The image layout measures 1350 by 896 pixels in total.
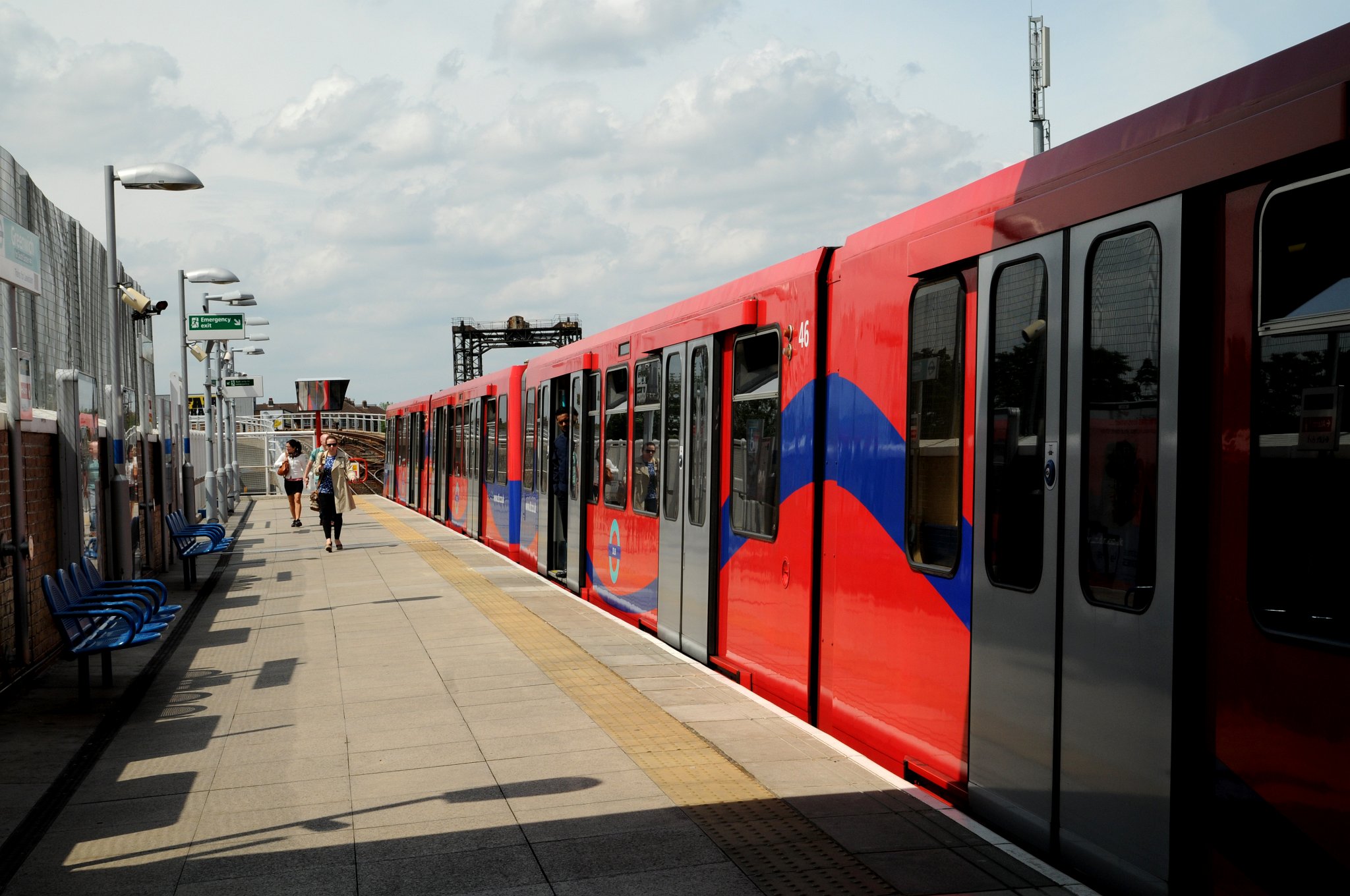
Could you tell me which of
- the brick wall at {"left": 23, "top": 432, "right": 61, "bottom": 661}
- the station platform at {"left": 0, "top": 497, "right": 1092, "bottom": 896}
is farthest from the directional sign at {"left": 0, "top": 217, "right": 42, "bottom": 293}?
the station platform at {"left": 0, "top": 497, "right": 1092, "bottom": 896}

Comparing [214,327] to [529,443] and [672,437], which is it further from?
[672,437]

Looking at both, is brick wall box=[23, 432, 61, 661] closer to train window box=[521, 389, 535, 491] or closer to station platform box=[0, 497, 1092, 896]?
station platform box=[0, 497, 1092, 896]

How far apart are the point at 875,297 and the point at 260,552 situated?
15906mm

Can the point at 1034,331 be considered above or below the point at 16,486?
above

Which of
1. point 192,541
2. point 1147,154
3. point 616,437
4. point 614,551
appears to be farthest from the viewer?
point 192,541

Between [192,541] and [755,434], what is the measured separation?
434 inches

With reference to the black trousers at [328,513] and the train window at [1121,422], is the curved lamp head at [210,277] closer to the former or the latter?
the black trousers at [328,513]

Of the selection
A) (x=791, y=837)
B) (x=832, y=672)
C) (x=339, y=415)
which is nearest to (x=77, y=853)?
(x=791, y=837)

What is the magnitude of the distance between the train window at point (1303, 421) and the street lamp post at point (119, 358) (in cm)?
1117

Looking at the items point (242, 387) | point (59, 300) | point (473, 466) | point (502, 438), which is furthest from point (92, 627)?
point (242, 387)

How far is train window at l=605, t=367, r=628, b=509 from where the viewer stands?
11836mm

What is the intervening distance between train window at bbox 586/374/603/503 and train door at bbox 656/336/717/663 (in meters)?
2.61

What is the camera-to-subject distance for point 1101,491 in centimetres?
451

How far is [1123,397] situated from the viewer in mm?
4402
